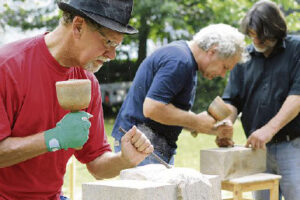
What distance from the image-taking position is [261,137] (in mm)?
4258

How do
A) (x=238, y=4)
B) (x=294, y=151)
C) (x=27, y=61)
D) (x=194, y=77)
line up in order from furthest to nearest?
(x=238, y=4), (x=294, y=151), (x=194, y=77), (x=27, y=61)

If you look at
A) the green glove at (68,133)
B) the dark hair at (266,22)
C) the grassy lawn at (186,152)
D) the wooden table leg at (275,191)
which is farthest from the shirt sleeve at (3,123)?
the grassy lawn at (186,152)

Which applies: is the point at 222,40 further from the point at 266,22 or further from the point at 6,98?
the point at 6,98

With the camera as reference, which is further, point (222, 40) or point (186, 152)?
point (186, 152)

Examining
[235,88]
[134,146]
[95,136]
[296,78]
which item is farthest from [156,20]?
[134,146]

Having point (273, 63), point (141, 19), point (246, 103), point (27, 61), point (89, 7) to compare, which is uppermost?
point (89, 7)

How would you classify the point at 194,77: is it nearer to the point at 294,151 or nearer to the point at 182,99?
the point at 182,99

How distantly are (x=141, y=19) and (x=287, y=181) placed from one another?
31.5ft

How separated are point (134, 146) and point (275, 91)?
2008 mm

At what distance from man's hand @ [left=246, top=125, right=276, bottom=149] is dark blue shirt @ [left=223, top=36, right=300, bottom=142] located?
10 centimetres

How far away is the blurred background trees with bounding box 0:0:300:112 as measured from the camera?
42.8ft

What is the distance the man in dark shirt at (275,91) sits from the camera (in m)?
4.21

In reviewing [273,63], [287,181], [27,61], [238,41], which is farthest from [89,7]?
[287,181]

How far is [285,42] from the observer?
431 cm
